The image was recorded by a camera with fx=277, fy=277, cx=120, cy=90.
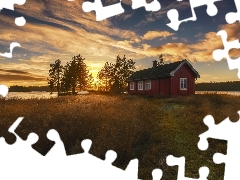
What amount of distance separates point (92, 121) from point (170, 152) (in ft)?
9.11

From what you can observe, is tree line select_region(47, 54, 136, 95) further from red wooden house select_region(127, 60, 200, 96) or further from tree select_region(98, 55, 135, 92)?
red wooden house select_region(127, 60, 200, 96)

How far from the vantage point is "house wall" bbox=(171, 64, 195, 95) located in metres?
32.1

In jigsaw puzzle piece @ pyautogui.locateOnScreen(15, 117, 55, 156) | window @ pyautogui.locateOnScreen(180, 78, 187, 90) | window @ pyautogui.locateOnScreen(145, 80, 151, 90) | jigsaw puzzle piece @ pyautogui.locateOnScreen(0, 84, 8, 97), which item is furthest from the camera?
window @ pyautogui.locateOnScreen(145, 80, 151, 90)

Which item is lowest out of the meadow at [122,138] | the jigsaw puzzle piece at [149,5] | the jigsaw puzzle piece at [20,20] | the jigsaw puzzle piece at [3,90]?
the meadow at [122,138]

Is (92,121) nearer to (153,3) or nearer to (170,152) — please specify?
(170,152)

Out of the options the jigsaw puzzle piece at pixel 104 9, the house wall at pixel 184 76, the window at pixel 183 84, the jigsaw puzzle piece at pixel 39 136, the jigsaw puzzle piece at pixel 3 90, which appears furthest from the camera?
the window at pixel 183 84

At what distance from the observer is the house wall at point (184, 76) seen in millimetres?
32066

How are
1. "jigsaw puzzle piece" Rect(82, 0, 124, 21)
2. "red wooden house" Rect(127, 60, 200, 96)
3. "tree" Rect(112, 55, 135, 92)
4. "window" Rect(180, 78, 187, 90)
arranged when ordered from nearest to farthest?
"jigsaw puzzle piece" Rect(82, 0, 124, 21)
"red wooden house" Rect(127, 60, 200, 96)
"window" Rect(180, 78, 187, 90)
"tree" Rect(112, 55, 135, 92)

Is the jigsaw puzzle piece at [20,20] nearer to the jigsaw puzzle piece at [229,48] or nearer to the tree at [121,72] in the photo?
the jigsaw puzzle piece at [229,48]

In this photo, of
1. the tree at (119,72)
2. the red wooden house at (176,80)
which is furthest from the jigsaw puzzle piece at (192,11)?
the tree at (119,72)

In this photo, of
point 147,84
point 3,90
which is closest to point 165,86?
point 147,84

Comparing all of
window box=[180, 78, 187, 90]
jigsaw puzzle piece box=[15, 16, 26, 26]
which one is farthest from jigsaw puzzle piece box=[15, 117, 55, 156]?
window box=[180, 78, 187, 90]

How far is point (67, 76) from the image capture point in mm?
73188

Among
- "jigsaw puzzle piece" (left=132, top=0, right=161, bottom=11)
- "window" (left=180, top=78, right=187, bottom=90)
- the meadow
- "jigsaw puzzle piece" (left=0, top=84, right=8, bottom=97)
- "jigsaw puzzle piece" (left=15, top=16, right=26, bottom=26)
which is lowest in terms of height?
the meadow
